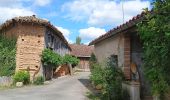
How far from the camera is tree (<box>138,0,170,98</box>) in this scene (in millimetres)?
6406

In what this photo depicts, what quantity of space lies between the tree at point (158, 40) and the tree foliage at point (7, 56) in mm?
19451

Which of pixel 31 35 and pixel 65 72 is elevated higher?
pixel 31 35

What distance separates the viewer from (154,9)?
668 centimetres

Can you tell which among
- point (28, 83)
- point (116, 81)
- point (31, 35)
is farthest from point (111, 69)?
point (31, 35)

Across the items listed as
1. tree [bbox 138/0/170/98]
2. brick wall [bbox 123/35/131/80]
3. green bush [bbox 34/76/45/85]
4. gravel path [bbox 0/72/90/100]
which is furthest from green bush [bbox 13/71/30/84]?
tree [bbox 138/0/170/98]

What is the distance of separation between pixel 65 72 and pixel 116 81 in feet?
88.4

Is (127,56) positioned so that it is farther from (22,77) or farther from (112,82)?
(22,77)

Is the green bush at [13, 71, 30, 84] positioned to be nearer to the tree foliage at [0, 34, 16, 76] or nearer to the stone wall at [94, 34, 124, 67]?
the tree foliage at [0, 34, 16, 76]

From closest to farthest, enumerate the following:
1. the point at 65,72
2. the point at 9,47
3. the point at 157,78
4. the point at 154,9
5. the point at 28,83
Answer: the point at 154,9 → the point at 157,78 → the point at 28,83 → the point at 9,47 → the point at 65,72

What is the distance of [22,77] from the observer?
24.6 meters

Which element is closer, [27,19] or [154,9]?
→ [154,9]

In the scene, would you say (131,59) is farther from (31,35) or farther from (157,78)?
(31,35)

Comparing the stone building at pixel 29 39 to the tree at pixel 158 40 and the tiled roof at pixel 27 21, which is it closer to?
the tiled roof at pixel 27 21

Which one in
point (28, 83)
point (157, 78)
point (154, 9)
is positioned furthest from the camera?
point (28, 83)
